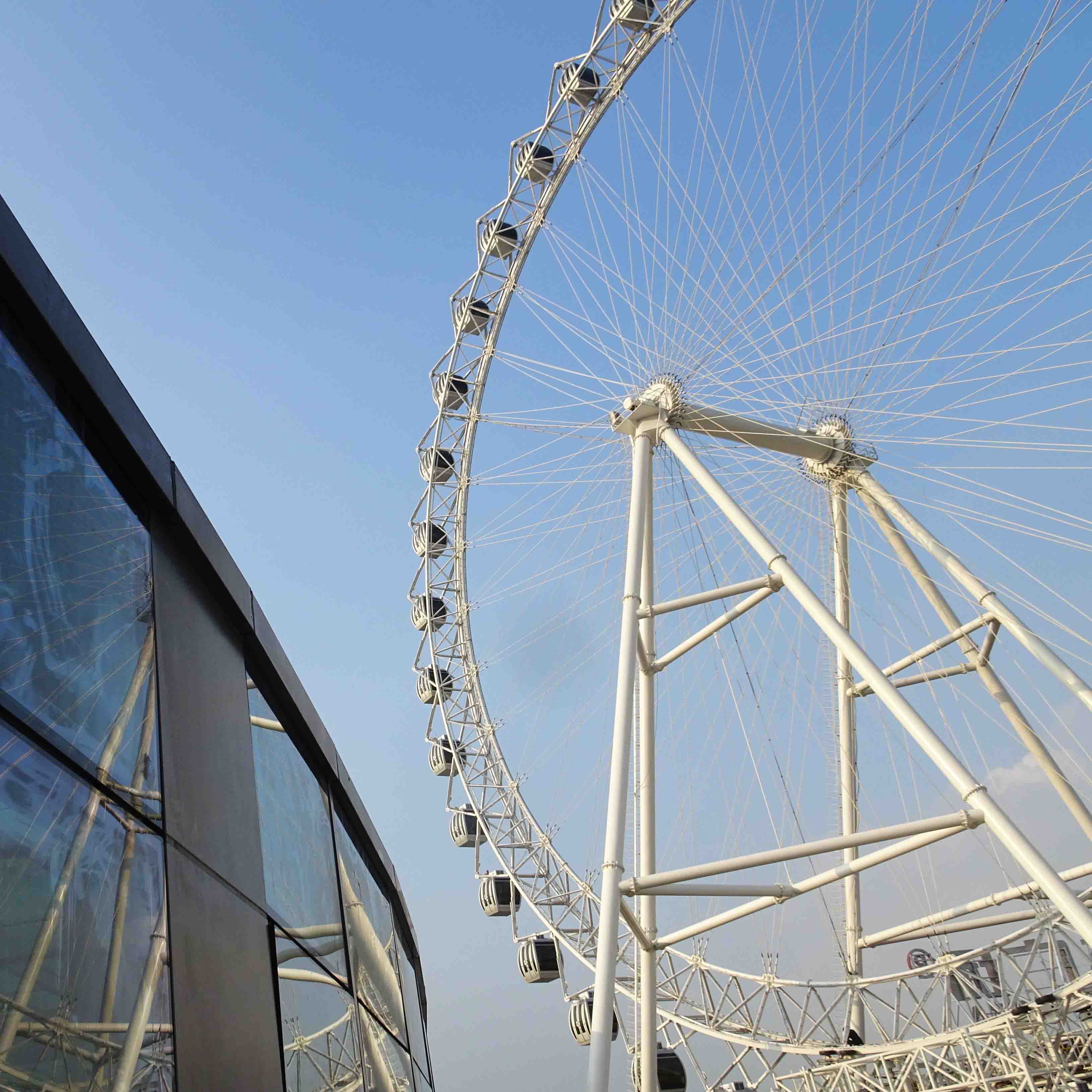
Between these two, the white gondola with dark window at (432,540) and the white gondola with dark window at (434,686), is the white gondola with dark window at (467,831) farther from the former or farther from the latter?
the white gondola with dark window at (432,540)

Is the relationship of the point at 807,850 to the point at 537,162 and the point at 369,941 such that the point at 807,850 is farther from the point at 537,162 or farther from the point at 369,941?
the point at 537,162

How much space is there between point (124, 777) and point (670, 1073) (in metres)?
12.2

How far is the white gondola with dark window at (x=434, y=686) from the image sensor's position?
70.8 feet

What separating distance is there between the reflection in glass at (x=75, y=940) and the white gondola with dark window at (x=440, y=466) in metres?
17.7

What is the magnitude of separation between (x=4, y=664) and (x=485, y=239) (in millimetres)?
17839

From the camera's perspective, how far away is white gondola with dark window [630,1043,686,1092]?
45.5 feet

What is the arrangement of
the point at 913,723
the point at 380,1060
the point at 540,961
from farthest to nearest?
the point at 540,961, the point at 913,723, the point at 380,1060

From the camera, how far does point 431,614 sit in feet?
71.6

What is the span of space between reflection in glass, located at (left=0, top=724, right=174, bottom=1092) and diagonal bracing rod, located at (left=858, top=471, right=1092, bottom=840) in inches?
528

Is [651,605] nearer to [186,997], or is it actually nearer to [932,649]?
[932,649]

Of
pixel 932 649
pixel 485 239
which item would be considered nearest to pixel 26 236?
pixel 932 649

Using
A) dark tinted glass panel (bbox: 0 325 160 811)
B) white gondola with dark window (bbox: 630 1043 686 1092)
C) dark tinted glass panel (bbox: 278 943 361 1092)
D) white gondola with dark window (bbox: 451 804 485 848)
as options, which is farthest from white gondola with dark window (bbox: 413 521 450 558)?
dark tinted glass panel (bbox: 0 325 160 811)

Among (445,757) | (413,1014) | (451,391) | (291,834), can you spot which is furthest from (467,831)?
(291,834)

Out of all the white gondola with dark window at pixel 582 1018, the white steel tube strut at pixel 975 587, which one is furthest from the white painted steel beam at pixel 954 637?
the white gondola with dark window at pixel 582 1018
